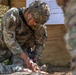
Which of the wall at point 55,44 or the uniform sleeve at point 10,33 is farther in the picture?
the wall at point 55,44

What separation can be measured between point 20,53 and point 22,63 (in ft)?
0.79

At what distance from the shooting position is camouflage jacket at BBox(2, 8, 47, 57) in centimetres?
343

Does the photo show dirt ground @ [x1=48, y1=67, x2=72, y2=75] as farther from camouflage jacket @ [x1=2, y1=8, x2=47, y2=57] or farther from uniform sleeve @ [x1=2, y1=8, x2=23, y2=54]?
uniform sleeve @ [x1=2, y1=8, x2=23, y2=54]

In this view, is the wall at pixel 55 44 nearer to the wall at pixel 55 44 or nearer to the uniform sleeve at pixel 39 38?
the wall at pixel 55 44

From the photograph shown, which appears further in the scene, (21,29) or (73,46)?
(21,29)

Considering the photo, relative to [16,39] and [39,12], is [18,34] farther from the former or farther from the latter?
[39,12]

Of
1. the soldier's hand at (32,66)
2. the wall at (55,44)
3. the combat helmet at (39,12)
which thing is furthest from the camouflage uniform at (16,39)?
the wall at (55,44)

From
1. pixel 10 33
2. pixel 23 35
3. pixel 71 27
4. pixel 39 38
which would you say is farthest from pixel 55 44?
pixel 71 27

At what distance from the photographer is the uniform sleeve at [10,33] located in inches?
134

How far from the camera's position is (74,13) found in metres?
0.74

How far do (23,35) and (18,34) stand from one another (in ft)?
0.27

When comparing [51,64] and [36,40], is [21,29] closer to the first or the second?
[36,40]

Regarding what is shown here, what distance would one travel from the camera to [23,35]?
12.3 ft

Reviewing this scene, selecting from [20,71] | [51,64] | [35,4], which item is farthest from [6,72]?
[51,64]
